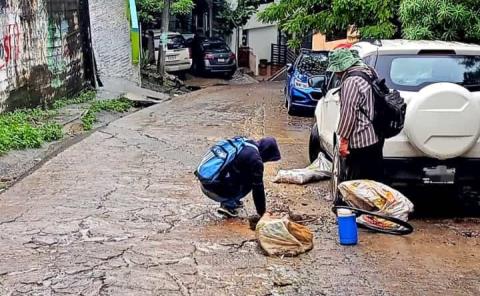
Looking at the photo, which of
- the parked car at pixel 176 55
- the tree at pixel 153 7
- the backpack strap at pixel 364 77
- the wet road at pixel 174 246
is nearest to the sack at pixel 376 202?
the wet road at pixel 174 246

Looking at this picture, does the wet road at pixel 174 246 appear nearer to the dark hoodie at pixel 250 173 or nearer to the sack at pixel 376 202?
the sack at pixel 376 202

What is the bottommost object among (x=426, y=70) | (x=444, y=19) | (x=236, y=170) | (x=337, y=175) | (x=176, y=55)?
(x=176, y=55)

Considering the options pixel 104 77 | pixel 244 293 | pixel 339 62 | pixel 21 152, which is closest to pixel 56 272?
pixel 244 293

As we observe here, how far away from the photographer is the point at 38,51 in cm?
1501

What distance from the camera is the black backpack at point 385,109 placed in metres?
6.75

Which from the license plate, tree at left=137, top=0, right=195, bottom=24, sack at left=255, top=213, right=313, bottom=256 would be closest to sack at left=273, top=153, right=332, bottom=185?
the license plate

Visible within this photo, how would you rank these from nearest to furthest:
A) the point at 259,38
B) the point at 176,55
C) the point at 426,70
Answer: the point at 426,70 < the point at 176,55 < the point at 259,38

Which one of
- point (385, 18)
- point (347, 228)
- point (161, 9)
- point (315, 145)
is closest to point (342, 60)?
point (347, 228)

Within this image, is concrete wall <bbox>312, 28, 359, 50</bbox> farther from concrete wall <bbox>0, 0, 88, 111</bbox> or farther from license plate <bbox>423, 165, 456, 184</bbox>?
license plate <bbox>423, 165, 456, 184</bbox>

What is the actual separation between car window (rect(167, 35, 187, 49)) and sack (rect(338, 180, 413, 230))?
22522 mm

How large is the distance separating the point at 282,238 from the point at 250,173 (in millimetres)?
936

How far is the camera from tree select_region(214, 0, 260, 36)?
36.0 meters

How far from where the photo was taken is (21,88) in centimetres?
1357

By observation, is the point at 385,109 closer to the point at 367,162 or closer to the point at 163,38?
the point at 367,162
